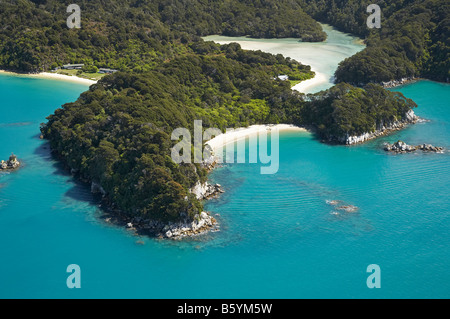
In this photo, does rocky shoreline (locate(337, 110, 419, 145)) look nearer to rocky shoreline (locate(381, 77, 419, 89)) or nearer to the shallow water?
rocky shoreline (locate(381, 77, 419, 89))

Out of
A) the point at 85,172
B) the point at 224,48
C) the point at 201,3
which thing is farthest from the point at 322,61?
the point at 85,172

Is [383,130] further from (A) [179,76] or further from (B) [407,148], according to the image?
(A) [179,76]

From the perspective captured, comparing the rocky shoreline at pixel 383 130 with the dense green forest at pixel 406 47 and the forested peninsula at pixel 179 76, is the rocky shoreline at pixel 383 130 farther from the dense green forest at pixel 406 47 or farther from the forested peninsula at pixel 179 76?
the dense green forest at pixel 406 47

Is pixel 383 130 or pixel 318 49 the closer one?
pixel 383 130

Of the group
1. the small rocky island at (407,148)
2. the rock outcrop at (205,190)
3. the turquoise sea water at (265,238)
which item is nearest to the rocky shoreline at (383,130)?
the turquoise sea water at (265,238)

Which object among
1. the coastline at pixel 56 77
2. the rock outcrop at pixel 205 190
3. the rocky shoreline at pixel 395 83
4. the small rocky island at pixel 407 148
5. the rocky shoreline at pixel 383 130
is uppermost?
the rocky shoreline at pixel 395 83

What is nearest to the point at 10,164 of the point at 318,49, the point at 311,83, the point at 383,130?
the point at 383,130

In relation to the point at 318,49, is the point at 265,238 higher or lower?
lower
